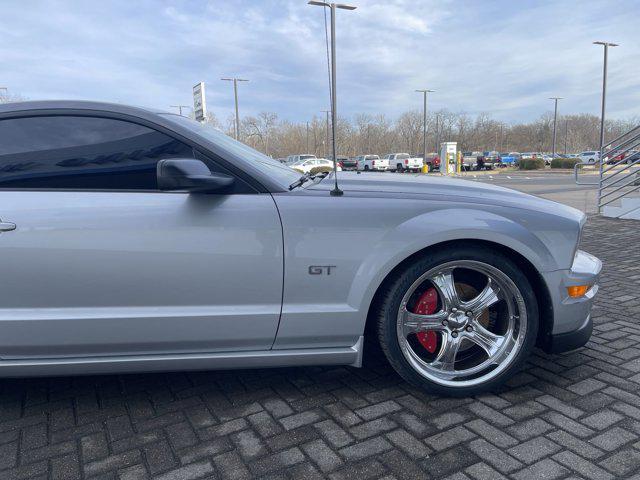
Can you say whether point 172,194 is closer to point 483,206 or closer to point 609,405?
point 483,206

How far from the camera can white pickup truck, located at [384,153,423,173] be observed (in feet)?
143

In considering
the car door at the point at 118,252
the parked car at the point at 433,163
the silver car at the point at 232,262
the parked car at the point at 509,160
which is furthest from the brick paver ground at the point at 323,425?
the parked car at the point at 509,160

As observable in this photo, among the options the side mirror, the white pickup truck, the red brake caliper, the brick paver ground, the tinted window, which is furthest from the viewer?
the white pickup truck

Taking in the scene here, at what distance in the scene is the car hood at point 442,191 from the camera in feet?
8.30

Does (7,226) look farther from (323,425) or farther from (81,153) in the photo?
(323,425)

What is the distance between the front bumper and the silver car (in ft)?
0.03

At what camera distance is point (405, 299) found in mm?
2463

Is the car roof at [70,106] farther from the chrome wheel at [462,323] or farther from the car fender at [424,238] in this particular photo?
the chrome wheel at [462,323]

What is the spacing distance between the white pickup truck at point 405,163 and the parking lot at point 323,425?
41.8m

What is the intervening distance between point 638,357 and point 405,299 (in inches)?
66.3

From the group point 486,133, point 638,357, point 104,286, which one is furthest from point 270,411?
point 486,133

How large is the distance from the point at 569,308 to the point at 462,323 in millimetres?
553

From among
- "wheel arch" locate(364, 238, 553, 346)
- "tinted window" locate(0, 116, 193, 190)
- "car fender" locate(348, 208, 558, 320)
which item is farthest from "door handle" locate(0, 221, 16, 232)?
"wheel arch" locate(364, 238, 553, 346)

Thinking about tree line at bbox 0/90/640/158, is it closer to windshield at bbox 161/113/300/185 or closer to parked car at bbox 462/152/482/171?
parked car at bbox 462/152/482/171
